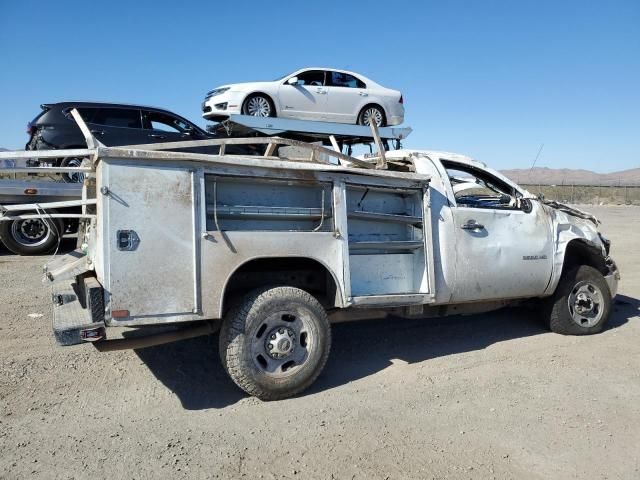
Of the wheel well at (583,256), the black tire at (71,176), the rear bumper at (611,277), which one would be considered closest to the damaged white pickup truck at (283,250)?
the wheel well at (583,256)

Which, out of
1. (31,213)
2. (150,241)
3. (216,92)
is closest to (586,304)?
(150,241)

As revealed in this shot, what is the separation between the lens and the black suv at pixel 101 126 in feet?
31.7

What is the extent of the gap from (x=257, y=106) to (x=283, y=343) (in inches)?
278

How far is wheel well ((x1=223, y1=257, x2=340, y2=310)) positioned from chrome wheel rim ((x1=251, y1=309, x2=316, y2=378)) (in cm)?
39

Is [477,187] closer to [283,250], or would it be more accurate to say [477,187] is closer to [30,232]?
[283,250]

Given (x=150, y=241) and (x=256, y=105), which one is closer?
(x=150, y=241)

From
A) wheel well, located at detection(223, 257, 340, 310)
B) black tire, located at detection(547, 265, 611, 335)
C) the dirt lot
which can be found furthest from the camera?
black tire, located at detection(547, 265, 611, 335)

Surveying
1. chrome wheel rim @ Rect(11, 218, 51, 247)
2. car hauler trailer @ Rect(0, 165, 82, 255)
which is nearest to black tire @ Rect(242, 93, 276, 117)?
car hauler trailer @ Rect(0, 165, 82, 255)

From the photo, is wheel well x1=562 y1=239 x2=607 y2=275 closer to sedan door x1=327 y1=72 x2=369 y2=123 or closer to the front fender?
the front fender

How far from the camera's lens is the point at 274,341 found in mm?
4191

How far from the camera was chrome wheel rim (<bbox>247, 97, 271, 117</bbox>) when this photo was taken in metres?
10.3

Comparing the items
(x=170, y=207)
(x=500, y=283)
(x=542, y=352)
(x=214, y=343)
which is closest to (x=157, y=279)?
(x=170, y=207)

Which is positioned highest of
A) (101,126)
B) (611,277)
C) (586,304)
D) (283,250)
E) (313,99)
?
(313,99)

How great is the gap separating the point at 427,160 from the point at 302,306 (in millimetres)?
2132
